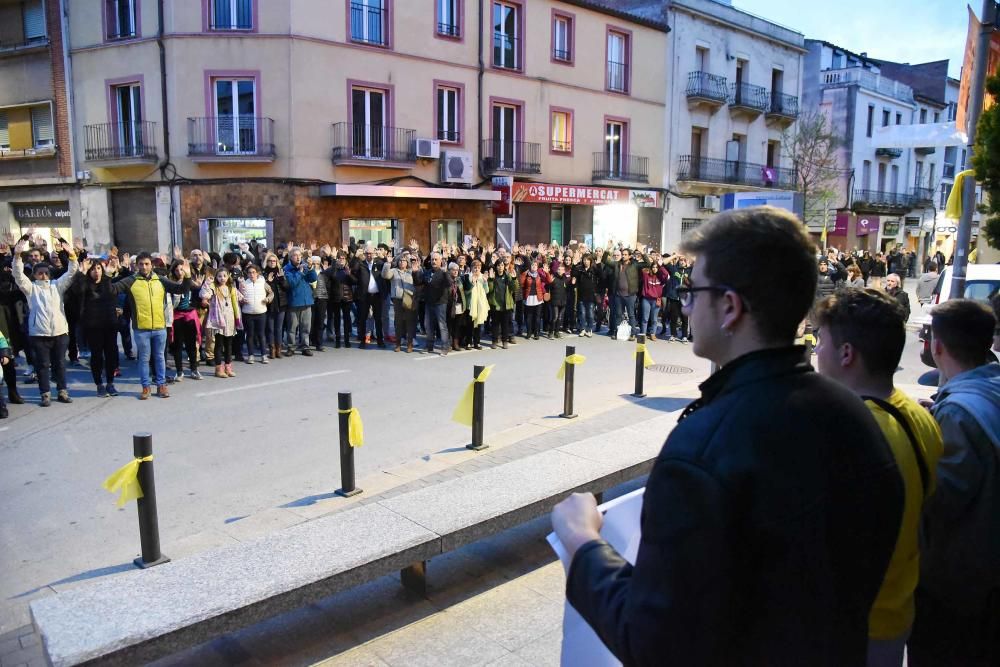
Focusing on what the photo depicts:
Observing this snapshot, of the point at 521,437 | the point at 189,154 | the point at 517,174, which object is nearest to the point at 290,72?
the point at 189,154

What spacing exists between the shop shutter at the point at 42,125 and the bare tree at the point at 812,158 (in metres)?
30.9

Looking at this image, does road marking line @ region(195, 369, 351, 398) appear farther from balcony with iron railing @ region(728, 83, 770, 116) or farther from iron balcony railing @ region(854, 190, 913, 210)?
iron balcony railing @ region(854, 190, 913, 210)

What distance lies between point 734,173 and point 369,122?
61.2ft

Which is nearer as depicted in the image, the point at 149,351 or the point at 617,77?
the point at 149,351

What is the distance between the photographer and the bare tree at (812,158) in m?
35.7

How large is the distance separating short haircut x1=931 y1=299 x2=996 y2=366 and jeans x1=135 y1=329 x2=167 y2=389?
9.87 meters

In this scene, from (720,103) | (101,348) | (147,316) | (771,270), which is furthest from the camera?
(720,103)

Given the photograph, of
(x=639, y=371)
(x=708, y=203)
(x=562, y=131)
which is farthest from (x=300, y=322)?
(x=708, y=203)

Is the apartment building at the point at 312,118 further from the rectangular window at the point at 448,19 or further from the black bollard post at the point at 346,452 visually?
the black bollard post at the point at 346,452

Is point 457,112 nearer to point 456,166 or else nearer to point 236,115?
point 456,166

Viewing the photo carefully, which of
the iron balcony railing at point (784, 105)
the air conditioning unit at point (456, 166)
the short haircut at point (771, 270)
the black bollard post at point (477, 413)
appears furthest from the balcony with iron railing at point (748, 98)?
the short haircut at point (771, 270)

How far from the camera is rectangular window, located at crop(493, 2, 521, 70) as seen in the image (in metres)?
25.9

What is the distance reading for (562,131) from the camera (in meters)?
28.1

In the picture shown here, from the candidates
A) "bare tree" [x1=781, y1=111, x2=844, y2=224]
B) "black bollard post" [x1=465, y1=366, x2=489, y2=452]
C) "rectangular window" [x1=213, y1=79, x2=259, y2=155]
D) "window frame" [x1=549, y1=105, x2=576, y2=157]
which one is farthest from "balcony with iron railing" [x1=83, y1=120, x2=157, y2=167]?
"bare tree" [x1=781, y1=111, x2=844, y2=224]
